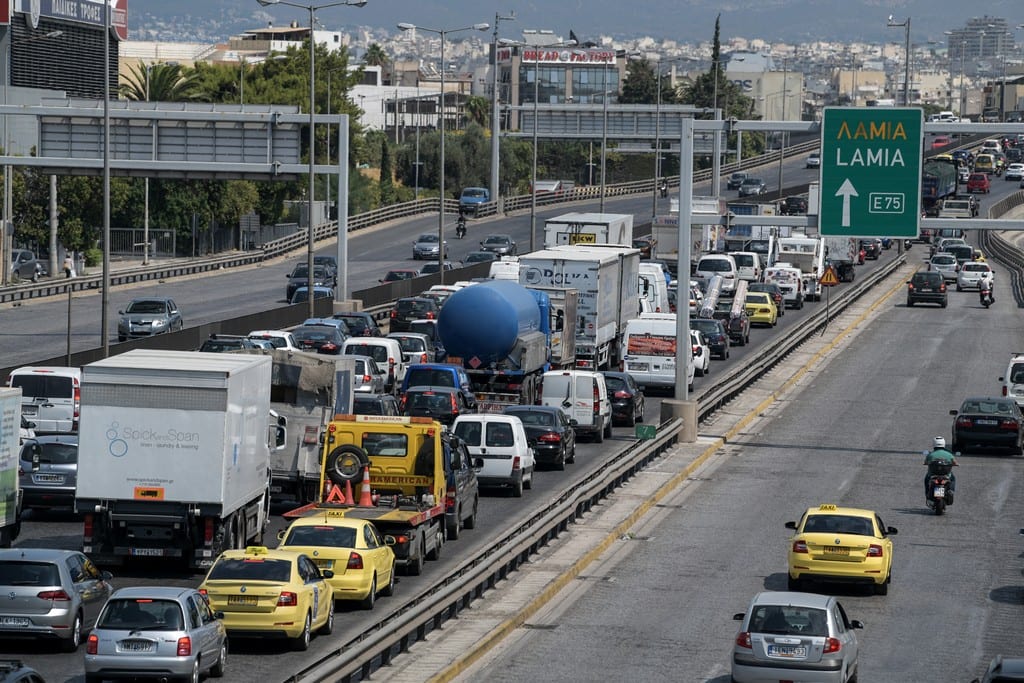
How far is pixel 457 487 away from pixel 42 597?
9.60 metres

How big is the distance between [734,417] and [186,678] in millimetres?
30882

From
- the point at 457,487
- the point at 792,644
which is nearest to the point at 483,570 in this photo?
the point at 457,487

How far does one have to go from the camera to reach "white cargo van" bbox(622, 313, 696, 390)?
50719 mm

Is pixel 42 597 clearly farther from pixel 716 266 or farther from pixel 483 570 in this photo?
pixel 716 266

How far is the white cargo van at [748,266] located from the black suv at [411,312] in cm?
1888

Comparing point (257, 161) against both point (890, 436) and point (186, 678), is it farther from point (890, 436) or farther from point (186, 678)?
point (186, 678)

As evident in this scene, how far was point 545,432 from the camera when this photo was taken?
38500mm

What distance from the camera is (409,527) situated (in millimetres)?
27453

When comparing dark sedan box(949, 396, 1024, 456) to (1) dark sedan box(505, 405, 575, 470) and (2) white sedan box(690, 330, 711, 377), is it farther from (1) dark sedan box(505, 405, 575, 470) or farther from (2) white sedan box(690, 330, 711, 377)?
(2) white sedan box(690, 330, 711, 377)

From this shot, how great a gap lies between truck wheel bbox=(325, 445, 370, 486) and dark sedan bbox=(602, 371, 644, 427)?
16.6 m

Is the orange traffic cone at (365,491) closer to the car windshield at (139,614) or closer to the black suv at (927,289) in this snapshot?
the car windshield at (139,614)

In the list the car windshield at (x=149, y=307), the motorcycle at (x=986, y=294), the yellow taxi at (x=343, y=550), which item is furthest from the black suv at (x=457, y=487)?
the motorcycle at (x=986, y=294)

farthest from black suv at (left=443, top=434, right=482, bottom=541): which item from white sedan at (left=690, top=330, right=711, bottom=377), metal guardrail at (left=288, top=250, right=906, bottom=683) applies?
white sedan at (left=690, top=330, right=711, bottom=377)

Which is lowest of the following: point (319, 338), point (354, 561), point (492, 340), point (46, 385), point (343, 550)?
point (354, 561)
